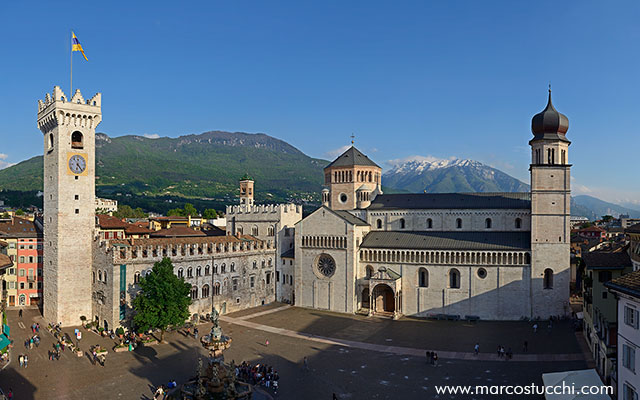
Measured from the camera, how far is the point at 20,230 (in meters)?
71.9

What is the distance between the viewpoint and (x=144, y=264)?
59969 millimetres

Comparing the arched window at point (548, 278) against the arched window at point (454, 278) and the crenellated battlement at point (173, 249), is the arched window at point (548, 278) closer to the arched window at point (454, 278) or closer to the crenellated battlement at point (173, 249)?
the arched window at point (454, 278)

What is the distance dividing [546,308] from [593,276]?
20.9 meters

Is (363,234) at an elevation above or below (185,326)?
above

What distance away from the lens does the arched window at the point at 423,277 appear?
227ft

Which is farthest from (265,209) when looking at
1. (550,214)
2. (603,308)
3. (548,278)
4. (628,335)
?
(628,335)

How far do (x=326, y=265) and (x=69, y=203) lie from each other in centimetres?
3461

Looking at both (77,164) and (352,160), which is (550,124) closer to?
(352,160)

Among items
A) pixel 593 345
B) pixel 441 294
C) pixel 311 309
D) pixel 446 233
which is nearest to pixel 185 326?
pixel 311 309

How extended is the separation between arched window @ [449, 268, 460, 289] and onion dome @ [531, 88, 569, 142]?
2075 cm

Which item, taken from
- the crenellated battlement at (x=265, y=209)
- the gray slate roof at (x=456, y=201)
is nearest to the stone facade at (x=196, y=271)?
the crenellated battlement at (x=265, y=209)

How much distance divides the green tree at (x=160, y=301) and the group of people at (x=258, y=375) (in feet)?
42.1

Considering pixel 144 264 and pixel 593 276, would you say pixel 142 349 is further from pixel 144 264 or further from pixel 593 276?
pixel 593 276

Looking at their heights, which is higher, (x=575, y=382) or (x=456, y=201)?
(x=456, y=201)
